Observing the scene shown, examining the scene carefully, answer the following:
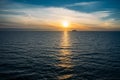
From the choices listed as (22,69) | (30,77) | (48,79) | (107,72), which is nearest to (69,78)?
(48,79)

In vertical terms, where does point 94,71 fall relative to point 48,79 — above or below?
above

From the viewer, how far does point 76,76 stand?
26406 millimetres

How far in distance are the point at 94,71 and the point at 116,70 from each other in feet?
Result: 17.8

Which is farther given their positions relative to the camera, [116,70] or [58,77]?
[116,70]

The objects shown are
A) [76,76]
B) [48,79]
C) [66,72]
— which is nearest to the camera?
[48,79]

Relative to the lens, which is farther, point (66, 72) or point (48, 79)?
point (66, 72)

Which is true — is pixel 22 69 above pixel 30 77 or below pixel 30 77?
above

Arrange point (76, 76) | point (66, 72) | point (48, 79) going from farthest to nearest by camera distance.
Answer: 1. point (66, 72)
2. point (76, 76)
3. point (48, 79)

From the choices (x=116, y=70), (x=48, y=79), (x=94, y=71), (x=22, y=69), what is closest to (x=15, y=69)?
(x=22, y=69)

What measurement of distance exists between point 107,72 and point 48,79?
44.4 feet

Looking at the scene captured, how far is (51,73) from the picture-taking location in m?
27.7

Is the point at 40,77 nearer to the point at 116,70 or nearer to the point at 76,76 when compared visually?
the point at 76,76

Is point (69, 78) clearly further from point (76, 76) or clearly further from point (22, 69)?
point (22, 69)

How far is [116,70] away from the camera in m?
30.1
